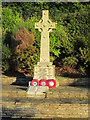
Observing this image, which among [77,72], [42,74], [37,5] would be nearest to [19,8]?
[37,5]

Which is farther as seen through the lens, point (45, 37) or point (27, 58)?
point (27, 58)

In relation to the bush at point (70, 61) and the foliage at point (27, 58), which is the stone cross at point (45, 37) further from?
the bush at point (70, 61)

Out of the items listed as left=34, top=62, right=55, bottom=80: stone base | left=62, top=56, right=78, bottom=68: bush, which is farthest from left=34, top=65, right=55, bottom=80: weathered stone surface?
left=62, top=56, right=78, bottom=68: bush

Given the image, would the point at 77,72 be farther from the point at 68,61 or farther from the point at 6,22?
the point at 6,22

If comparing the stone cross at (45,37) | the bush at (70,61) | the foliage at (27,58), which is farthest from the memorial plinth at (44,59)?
the bush at (70,61)

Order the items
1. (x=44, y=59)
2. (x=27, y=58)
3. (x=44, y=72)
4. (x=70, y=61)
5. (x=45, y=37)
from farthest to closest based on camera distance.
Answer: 1. (x=70, y=61)
2. (x=27, y=58)
3. (x=45, y=37)
4. (x=44, y=59)
5. (x=44, y=72)

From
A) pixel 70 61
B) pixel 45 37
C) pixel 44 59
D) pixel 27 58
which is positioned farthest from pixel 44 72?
pixel 70 61

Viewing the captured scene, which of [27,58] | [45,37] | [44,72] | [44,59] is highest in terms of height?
[45,37]

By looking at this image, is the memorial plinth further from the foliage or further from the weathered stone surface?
the foliage

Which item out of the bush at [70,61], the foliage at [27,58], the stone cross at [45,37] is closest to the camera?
the stone cross at [45,37]

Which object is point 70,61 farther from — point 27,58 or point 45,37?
point 45,37

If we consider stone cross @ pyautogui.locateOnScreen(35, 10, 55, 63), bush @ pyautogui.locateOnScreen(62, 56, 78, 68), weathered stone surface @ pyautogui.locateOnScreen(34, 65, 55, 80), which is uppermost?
stone cross @ pyautogui.locateOnScreen(35, 10, 55, 63)

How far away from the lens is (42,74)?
11312 millimetres

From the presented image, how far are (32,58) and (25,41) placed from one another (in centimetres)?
125
